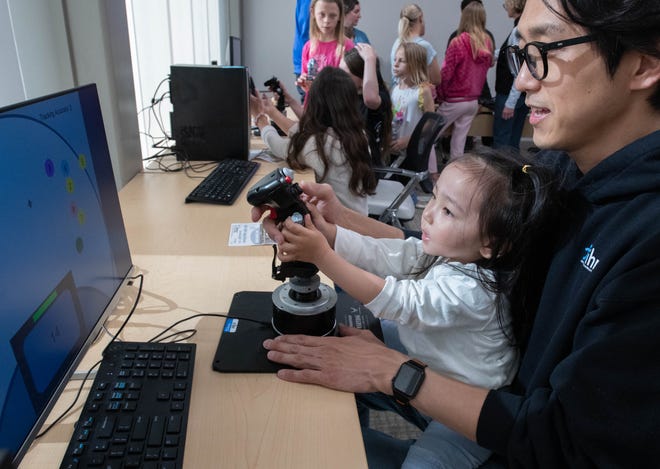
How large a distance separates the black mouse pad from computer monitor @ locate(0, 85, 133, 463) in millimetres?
227

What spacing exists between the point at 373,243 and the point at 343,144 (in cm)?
98

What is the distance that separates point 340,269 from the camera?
952mm

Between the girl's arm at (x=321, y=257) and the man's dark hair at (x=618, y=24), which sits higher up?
the man's dark hair at (x=618, y=24)

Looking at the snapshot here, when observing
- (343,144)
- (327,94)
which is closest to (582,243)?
(343,144)

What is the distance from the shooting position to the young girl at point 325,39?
3117 mm

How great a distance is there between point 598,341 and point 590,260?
16 cm

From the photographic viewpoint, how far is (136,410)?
71cm

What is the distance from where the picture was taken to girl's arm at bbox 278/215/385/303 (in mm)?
900

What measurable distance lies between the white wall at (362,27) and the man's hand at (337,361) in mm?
4887

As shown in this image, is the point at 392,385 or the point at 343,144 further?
the point at 343,144

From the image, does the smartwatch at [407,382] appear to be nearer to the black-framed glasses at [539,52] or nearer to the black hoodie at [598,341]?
the black hoodie at [598,341]

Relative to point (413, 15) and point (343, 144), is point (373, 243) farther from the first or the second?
point (413, 15)

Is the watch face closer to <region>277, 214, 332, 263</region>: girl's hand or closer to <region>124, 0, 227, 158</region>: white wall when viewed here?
<region>277, 214, 332, 263</region>: girl's hand

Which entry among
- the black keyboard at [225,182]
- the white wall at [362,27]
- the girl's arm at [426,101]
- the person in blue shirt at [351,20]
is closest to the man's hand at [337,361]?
the black keyboard at [225,182]
